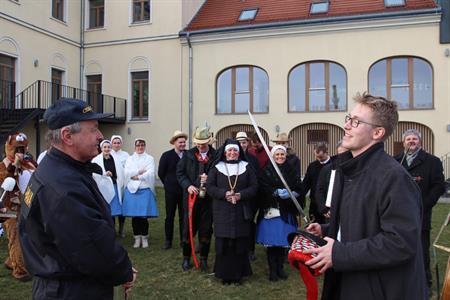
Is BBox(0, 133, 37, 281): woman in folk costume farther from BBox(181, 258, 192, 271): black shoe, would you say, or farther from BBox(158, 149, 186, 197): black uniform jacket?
BBox(158, 149, 186, 197): black uniform jacket

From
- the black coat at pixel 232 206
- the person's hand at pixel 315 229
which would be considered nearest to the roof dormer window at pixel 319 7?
the black coat at pixel 232 206

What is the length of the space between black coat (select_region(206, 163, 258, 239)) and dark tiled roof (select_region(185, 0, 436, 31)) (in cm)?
1355

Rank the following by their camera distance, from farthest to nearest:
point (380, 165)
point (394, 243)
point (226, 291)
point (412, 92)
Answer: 1. point (412, 92)
2. point (226, 291)
3. point (380, 165)
4. point (394, 243)

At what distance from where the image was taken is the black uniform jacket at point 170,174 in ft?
24.4

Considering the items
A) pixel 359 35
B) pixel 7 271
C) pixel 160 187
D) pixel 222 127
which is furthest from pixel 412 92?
pixel 7 271

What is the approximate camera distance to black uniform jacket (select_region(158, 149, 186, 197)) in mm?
7438

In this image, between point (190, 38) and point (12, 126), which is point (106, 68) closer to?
point (190, 38)

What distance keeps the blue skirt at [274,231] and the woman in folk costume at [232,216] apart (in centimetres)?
24

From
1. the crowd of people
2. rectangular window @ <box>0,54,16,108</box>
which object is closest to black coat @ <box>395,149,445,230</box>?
the crowd of people

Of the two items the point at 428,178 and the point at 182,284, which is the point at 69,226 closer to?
the point at 182,284

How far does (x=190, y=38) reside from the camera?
19219 millimetres

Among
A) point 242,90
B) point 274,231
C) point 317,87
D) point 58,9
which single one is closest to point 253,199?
point 274,231

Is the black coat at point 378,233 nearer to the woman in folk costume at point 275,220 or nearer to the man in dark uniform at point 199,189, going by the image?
the woman in folk costume at point 275,220

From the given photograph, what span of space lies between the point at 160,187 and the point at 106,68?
679 cm
